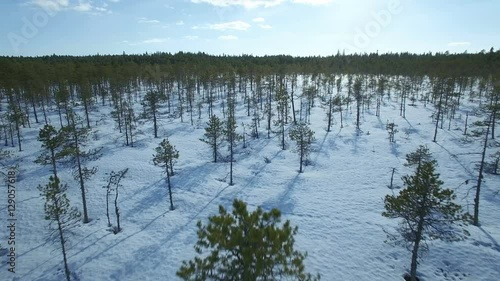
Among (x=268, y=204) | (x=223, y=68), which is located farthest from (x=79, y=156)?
(x=223, y=68)

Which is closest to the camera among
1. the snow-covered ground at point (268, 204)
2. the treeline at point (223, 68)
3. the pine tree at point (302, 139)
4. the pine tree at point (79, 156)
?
the snow-covered ground at point (268, 204)

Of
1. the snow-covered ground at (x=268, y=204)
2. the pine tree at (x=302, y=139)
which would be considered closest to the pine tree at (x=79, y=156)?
the snow-covered ground at (x=268, y=204)

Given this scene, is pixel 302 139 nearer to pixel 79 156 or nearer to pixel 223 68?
pixel 79 156

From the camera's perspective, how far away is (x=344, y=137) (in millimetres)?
60688

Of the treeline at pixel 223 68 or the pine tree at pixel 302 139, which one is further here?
the treeline at pixel 223 68

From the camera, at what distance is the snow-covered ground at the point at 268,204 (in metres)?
24.8

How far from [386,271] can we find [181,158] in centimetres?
3599

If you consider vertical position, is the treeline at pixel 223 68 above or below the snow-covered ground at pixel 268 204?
above

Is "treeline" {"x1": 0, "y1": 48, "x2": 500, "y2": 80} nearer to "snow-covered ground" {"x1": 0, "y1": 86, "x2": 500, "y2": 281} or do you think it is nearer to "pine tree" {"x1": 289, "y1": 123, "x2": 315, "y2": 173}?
"snow-covered ground" {"x1": 0, "y1": 86, "x2": 500, "y2": 281}

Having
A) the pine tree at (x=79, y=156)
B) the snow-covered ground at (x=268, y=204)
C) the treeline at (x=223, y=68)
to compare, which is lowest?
the snow-covered ground at (x=268, y=204)

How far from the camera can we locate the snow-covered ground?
81.4ft

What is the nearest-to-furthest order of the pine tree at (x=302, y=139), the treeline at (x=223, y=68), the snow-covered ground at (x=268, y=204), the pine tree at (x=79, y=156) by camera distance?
the snow-covered ground at (x=268, y=204)
the pine tree at (x=79, y=156)
the pine tree at (x=302, y=139)
the treeline at (x=223, y=68)

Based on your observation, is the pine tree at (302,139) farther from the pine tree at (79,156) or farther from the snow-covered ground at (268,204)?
the pine tree at (79,156)

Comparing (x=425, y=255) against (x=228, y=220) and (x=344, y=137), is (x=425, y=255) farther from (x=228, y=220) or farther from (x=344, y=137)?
(x=344, y=137)
